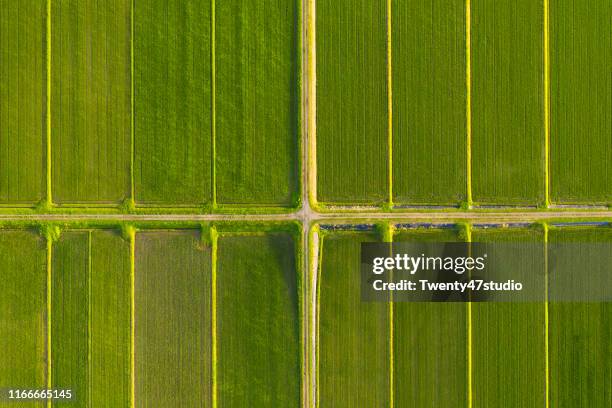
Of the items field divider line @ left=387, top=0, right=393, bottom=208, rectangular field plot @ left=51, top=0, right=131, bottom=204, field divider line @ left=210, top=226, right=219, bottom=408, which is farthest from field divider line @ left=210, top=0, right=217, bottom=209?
field divider line @ left=387, top=0, right=393, bottom=208

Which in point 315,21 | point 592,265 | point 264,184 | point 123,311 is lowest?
point 123,311

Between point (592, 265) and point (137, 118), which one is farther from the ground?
point (137, 118)

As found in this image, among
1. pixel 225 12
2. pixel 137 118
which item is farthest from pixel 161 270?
pixel 225 12

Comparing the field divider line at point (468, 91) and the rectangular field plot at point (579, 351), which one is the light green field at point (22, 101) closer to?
the field divider line at point (468, 91)

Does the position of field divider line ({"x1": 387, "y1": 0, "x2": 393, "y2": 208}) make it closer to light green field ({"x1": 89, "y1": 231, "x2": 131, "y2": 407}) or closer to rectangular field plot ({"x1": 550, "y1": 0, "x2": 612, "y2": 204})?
rectangular field plot ({"x1": 550, "y1": 0, "x2": 612, "y2": 204})

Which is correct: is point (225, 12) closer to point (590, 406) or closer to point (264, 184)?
point (264, 184)

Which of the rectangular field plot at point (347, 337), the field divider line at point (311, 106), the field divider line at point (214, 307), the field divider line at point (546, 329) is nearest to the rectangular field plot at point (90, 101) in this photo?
the field divider line at point (214, 307)
